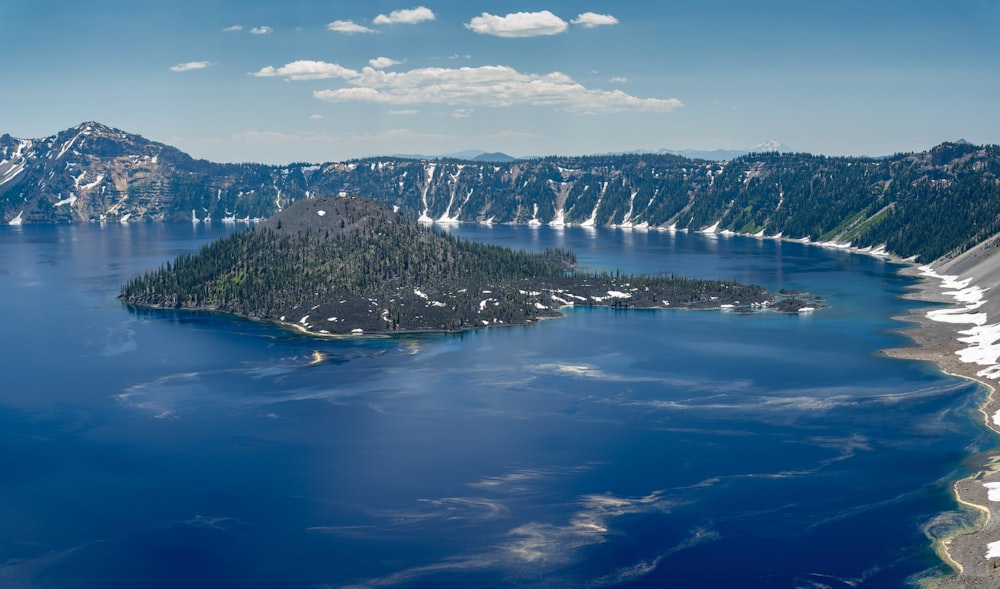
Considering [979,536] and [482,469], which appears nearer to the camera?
[979,536]

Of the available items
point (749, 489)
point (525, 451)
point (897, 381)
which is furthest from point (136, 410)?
point (897, 381)

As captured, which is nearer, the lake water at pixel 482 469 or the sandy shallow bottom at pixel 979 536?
the sandy shallow bottom at pixel 979 536

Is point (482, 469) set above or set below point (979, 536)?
below

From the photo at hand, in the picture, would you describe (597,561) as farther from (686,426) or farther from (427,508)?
(686,426)

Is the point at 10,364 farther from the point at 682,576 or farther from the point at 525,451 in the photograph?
the point at 682,576

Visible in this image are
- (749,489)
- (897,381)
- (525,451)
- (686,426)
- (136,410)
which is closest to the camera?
(749,489)

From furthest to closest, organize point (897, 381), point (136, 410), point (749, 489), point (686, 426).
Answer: point (897, 381), point (136, 410), point (686, 426), point (749, 489)

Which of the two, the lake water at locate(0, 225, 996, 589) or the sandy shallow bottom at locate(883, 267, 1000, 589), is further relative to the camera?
the lake water at locate(0, 225, 996, 589)

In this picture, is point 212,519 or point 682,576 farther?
point 212,519
